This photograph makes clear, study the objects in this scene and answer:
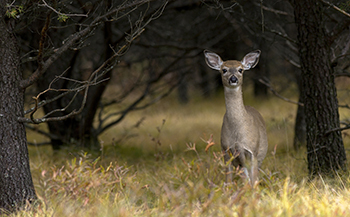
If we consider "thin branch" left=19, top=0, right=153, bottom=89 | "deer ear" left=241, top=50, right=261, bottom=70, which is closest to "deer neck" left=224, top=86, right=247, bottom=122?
"deer ear" left=241, top=50, right=261, bottom=70

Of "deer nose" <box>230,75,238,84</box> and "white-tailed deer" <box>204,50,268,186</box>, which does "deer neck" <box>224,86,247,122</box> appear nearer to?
"white-tailed deer" <box>204,50,268,186</box>

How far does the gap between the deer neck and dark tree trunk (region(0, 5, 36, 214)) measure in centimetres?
212

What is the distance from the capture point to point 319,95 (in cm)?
504

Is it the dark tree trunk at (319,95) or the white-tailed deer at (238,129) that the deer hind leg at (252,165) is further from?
the dark tree trunk at (319,95)

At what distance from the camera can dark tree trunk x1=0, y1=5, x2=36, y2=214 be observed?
13.3 ft

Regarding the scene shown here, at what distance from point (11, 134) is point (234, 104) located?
7.47ft

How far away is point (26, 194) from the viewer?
413cm

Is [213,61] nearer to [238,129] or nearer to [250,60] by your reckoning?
[250,60]

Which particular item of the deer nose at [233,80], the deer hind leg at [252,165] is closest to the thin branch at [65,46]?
the deer nose at [233,80]

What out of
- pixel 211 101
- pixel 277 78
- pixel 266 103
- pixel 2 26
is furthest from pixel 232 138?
pixel 277 78

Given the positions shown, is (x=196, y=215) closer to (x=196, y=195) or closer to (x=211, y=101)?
(x=196, y=195)

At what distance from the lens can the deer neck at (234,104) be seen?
4793 millimetres

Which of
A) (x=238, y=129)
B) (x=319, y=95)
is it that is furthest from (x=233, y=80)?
(x=319, y=95)

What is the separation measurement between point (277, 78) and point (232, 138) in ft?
42.3
